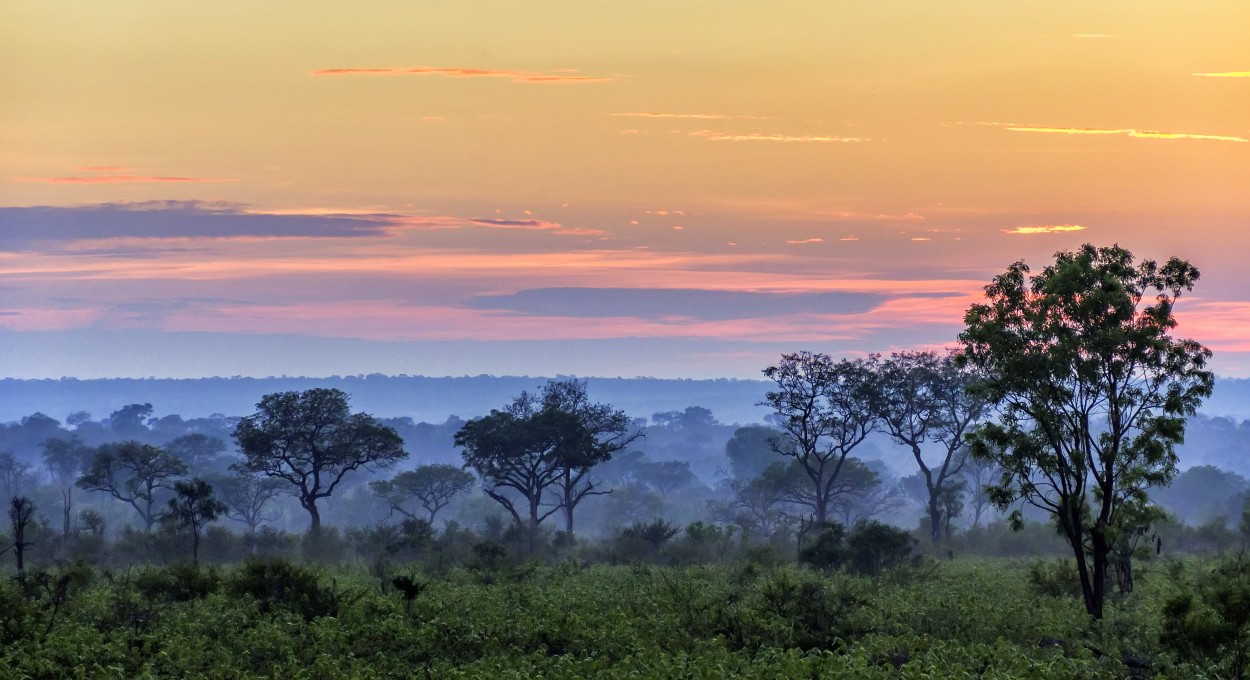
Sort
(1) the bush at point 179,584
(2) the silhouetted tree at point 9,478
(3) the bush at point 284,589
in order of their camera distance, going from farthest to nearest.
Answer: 1. (2) the silhouetted tree at point 9,478
2. (1) the bush at point 179,584
3. (3) the bush at point 284,589

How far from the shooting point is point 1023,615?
32.3m

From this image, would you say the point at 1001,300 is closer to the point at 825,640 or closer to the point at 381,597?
the point at 825,640

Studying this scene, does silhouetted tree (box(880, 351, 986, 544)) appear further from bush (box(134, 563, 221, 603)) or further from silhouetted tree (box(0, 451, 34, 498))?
silhouetted tree (box(0, 451, 34, 498))

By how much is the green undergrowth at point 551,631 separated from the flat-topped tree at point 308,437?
34.3 metres

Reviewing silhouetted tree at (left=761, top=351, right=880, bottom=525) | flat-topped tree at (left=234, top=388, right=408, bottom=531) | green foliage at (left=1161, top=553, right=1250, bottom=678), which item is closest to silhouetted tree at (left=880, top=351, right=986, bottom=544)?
silhouetted tree at (left=761, top=351, right=880, bottom=525)

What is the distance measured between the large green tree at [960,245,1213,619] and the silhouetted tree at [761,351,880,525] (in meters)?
35.5

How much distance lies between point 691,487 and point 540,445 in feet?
363

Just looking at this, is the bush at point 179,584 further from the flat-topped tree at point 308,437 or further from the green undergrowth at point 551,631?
the flat-topped tree at point 308,437

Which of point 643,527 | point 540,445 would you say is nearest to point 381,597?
point 643,527

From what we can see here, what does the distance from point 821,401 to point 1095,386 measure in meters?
43.4

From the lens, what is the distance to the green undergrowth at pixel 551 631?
25344mm

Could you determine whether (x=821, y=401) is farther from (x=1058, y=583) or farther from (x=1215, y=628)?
(x=1215, y=628)

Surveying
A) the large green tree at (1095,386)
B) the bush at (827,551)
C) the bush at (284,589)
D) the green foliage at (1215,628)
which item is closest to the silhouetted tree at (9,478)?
the bush at (827,551)

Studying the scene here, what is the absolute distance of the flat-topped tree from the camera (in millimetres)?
72000
